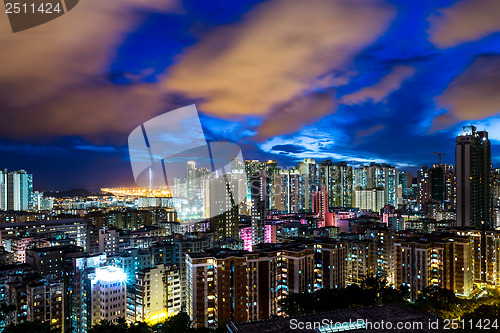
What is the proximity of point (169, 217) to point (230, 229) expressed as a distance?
205 inches

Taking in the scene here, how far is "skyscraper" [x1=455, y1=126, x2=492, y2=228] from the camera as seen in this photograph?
1169 cm

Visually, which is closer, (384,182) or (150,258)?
(150,258)

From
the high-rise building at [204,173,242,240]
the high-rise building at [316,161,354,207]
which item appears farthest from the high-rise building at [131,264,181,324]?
the high-rise building at [316,161,354,207]

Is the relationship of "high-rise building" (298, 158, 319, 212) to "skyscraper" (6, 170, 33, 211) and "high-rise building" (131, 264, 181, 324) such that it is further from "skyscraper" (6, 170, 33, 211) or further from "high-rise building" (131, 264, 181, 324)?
"skyscraper" (6, 170, 33, 211)

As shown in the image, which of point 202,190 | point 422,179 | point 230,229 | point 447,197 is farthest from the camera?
point 422,179

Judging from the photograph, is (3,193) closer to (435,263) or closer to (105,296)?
(105,296)

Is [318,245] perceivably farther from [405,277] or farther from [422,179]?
[422,179]

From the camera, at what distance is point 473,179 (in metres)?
11.7

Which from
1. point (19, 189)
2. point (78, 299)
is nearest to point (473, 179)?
point (78, 299)

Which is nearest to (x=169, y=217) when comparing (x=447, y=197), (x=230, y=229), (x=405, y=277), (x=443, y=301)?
(x=230, y=229)

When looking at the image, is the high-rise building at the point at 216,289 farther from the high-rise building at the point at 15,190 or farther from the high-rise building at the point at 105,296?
the high-rise building at the point at 15,190

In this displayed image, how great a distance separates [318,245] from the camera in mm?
7879

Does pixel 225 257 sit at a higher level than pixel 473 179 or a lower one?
lower

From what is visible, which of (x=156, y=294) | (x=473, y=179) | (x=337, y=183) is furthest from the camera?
(x=337, y=183)
